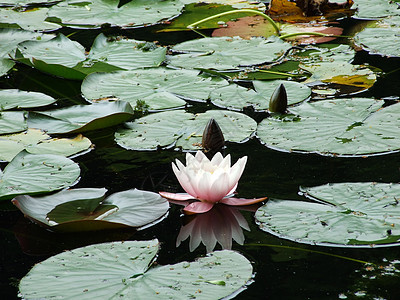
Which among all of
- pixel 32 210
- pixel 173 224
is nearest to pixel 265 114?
pixel 173 224

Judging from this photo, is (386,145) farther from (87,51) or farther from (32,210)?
(87,51)

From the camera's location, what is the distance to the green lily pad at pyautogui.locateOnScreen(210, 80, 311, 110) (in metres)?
2.99

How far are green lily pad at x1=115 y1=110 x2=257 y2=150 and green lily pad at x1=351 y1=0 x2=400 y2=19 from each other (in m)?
2.18

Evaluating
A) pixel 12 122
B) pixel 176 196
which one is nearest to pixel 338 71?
pixel 176 196

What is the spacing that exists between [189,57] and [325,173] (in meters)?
1.68

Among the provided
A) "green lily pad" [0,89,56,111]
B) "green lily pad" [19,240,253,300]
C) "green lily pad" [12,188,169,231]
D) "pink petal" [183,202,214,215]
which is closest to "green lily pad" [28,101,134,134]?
"green lily pad" [0,89,56,111]

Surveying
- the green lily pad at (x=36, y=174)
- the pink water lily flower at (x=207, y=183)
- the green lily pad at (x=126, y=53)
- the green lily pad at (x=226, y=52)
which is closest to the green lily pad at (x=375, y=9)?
the green lily pad at (x=226, y=52)

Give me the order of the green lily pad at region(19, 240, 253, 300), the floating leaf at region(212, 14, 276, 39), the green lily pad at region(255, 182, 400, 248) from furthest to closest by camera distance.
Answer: the floating leaf at region(212, 14, 276, 39) < the green lily pad at region(255, 182, 400, 248) < the green lily pad at region(19, 240, 253, 300)

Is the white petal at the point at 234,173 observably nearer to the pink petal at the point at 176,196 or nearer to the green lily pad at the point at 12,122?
the pink petal at the point at 176,196

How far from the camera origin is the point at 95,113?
288 cm

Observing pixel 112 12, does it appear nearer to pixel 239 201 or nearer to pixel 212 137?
pixel 212 137

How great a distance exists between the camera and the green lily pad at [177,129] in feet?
8.57

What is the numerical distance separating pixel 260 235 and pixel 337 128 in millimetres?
932

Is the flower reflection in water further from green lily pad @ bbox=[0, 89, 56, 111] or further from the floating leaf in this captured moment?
the floating leaf
